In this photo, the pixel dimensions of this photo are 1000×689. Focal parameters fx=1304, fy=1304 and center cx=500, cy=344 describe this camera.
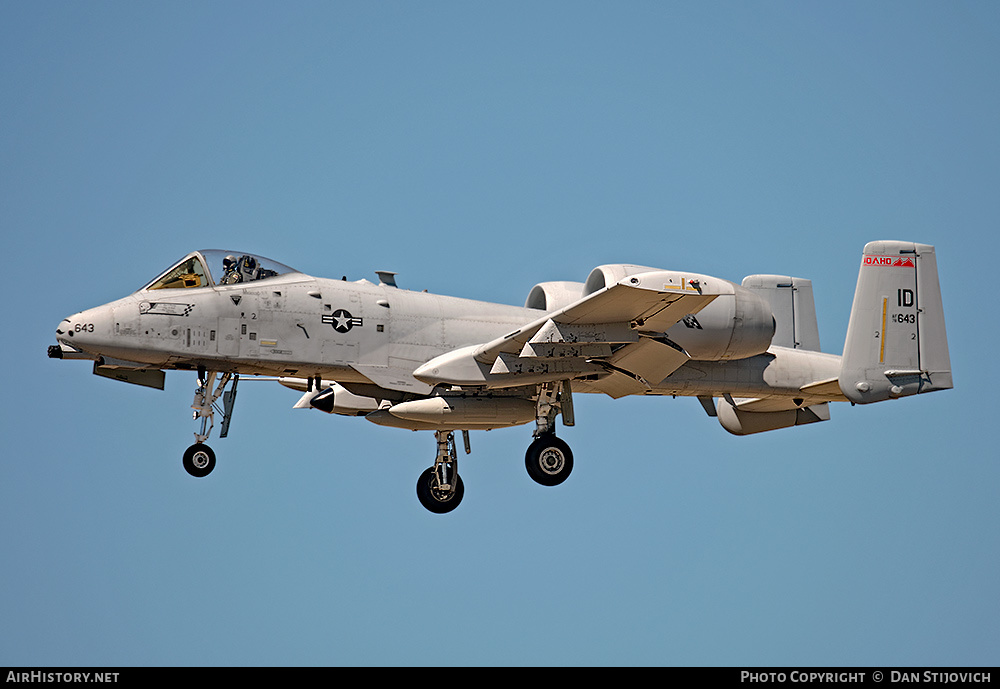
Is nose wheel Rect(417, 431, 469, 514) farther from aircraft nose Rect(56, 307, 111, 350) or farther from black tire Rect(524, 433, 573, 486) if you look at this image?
aircraft nose Rect(56, 307, 111, 350)

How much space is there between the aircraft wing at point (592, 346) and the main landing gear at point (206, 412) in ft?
9.43

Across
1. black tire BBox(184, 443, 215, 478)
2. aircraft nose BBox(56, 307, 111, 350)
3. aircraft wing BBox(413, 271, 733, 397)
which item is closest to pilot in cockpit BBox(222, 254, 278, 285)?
aircraft nose BBox(56, 307, 111, 350)

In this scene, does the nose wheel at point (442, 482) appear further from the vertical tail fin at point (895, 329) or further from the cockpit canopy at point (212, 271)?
the vertical tail fin at point (895, 329)

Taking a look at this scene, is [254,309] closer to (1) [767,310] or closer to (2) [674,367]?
(2) [674,367]

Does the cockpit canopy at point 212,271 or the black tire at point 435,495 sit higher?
the cockpit canopy at point 212,271

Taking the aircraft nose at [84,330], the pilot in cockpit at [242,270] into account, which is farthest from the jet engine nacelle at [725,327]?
the aircraft nose at [84,330]

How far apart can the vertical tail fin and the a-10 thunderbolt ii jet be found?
0.08 feet

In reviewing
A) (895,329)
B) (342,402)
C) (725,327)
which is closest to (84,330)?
(342,402)

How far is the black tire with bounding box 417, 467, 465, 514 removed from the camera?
22594 millimetres

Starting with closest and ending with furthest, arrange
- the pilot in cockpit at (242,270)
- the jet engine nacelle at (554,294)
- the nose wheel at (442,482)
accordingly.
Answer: the pilot in cockpit at (242,270) < the jet engine nacelle at (554,294) < the nose wheel at (442,482)

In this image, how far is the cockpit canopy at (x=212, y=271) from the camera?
19422 millimetres
